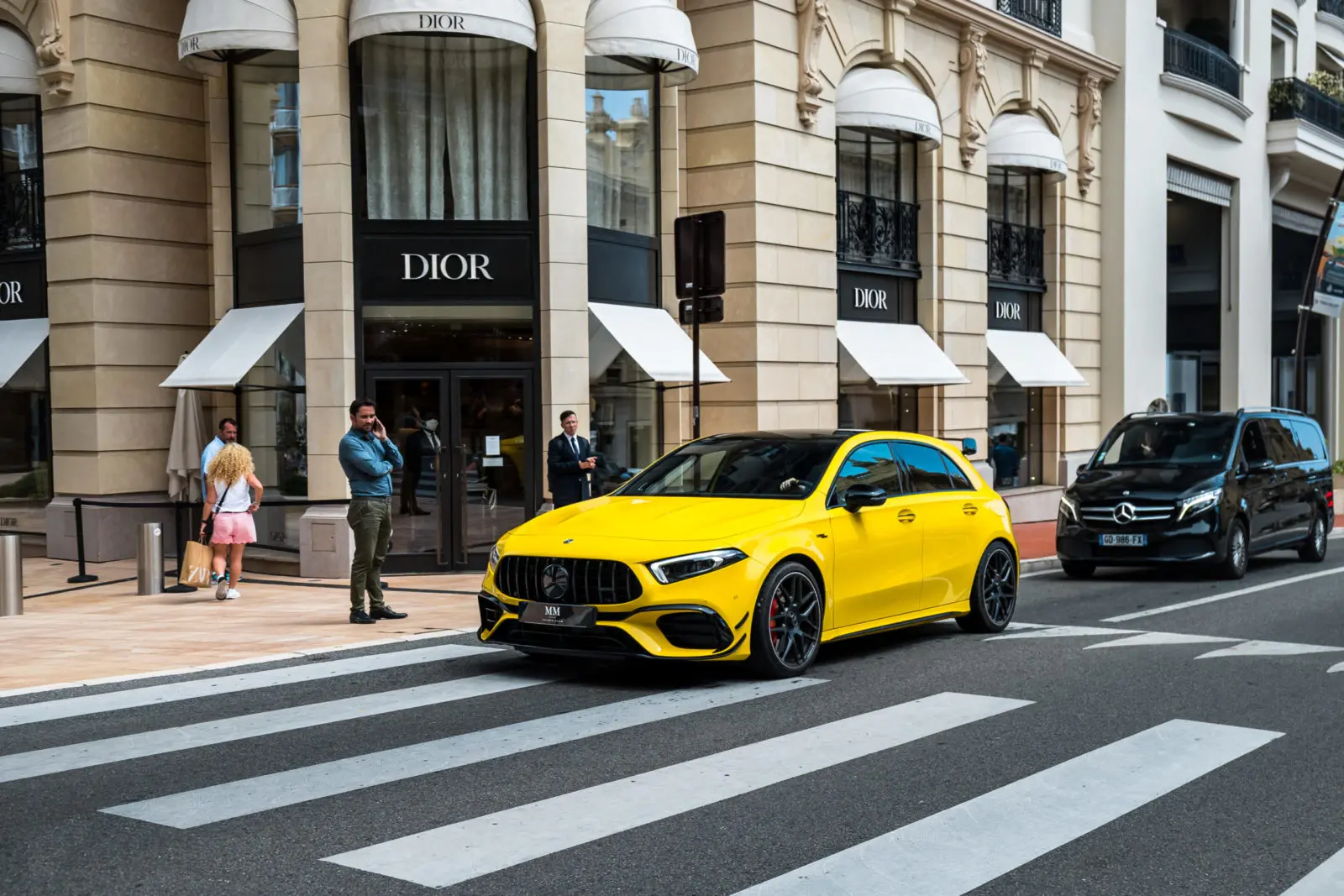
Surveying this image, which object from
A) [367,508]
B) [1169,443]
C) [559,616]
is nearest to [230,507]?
[367,508]

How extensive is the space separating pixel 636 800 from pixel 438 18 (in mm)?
11295

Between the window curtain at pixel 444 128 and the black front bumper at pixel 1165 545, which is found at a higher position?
the window curtain at pixel 444 128

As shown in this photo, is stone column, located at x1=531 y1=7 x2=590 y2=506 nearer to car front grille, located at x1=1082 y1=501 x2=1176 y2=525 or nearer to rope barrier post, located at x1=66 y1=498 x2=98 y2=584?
rope barrier post, located at x1=66 y1=498 x2=98 y2=584

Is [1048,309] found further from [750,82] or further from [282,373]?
[282,373]

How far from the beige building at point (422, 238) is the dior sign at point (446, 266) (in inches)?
1.2

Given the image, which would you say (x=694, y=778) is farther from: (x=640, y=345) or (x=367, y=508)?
(x=640, y=345)

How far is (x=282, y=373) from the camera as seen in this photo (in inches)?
655

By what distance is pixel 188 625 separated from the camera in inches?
468

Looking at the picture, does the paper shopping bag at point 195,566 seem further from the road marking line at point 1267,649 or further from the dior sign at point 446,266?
the road marking line at point 1267,649

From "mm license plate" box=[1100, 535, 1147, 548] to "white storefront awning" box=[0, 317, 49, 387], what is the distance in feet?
43.8

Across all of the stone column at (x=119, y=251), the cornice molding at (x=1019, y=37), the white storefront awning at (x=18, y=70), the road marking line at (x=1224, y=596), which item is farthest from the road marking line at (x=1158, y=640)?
the white storefront awning at (x=18, y=70)

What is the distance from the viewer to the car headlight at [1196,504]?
15219 mm

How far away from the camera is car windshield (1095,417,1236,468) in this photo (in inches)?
640

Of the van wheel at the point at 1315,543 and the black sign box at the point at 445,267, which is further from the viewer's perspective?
the van wheel at the point at 1315,543
